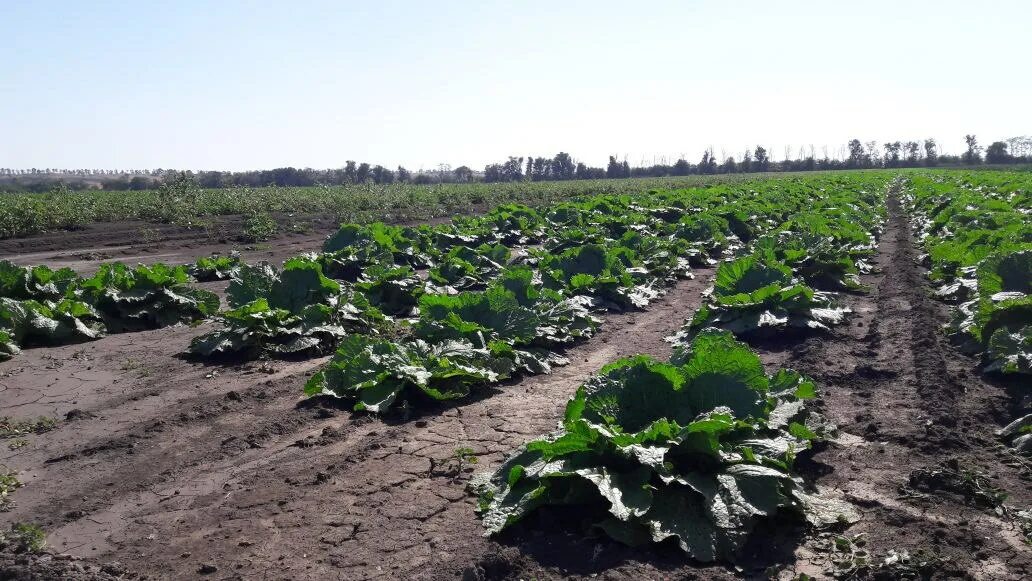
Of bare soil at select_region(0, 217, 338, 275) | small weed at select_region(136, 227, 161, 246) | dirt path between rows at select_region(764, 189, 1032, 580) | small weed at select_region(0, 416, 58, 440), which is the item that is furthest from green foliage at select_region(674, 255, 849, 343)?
small weed at select_region(136, 227, 161, 246)

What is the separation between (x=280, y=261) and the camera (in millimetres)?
16859

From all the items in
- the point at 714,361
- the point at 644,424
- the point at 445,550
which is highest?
the point at 714,361

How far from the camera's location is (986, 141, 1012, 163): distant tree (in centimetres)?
10181

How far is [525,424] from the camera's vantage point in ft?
18.9

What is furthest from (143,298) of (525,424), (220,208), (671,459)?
(220,208)

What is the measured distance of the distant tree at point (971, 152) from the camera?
10650 cm

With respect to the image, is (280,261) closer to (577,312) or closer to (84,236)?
(84,236)

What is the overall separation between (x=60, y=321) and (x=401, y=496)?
617 centimetres

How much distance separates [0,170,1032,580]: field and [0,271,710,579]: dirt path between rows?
0.08 feet

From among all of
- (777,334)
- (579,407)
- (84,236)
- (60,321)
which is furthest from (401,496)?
(84,236)

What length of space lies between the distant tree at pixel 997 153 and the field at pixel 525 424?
366 feet

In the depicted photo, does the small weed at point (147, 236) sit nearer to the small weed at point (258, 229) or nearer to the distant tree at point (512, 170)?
the small weed at point (258, 229)

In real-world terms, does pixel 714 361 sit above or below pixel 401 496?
above

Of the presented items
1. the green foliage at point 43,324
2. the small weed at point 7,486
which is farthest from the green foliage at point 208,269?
the small weed at point 7,486
